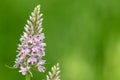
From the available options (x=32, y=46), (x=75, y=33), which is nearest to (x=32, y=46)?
(x=32, y=46)

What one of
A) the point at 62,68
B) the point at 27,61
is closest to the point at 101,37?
the point at 62,68

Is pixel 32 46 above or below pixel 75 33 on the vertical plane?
below

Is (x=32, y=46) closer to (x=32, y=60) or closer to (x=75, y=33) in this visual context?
(x=32, y=60)

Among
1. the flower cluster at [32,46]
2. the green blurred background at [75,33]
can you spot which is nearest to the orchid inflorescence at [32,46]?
the flower cluster at [32,46]

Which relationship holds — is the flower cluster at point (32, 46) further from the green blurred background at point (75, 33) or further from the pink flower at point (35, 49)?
the green blurred background at point (75, 33)

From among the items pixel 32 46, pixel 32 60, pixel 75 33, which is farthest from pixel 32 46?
pixel 75 33

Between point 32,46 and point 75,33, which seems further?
point 75,33

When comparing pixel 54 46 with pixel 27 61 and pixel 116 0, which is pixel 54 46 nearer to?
pixel 116 0

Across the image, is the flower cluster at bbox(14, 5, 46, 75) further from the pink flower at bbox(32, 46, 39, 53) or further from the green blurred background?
the green blurred background
